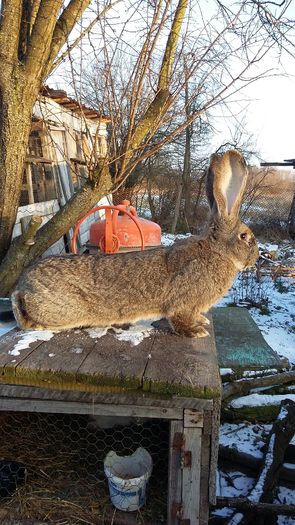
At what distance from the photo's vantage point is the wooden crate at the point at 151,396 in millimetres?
1873

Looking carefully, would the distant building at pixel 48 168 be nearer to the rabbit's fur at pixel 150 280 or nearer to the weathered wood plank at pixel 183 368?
the rabbit's fur at pixel 150 280

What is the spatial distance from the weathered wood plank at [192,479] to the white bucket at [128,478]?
242 mm

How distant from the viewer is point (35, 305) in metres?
2.37

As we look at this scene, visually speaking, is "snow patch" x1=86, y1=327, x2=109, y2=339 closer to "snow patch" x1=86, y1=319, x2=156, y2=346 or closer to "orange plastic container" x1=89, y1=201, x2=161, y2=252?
"snow patch" x1=86, y1=319, x2=156, y2=346

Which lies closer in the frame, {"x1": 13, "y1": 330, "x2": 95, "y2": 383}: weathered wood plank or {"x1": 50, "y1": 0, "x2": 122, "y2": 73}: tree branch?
{"x1": 13, "y1": 330, "x2": 95, "y2": 383}: weathered wood plank

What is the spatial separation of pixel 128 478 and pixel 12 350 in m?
0.86

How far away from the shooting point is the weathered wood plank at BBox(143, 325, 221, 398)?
184cm

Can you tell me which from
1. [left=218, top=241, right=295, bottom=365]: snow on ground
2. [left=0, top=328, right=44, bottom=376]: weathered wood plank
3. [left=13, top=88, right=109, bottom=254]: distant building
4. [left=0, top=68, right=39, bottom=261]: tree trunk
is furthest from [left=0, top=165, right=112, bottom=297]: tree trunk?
[left=218, top=241, right=295, bottom=365]: snow on ground

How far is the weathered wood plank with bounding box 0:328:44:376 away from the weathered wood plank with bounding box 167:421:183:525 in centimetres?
74

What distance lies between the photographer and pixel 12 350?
213 centimetres

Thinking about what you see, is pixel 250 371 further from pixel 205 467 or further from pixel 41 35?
pixel 41 35

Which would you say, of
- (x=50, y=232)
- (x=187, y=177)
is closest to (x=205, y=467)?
(x=50, y=232)

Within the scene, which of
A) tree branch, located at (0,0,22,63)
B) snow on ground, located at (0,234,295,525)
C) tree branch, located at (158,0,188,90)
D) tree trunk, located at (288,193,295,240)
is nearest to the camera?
snow on ground, located at (0,234,295,525)

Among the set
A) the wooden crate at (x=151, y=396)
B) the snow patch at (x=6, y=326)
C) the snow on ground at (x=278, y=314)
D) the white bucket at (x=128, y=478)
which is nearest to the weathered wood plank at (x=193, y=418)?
the wooden crate at (x=151, y=396)
